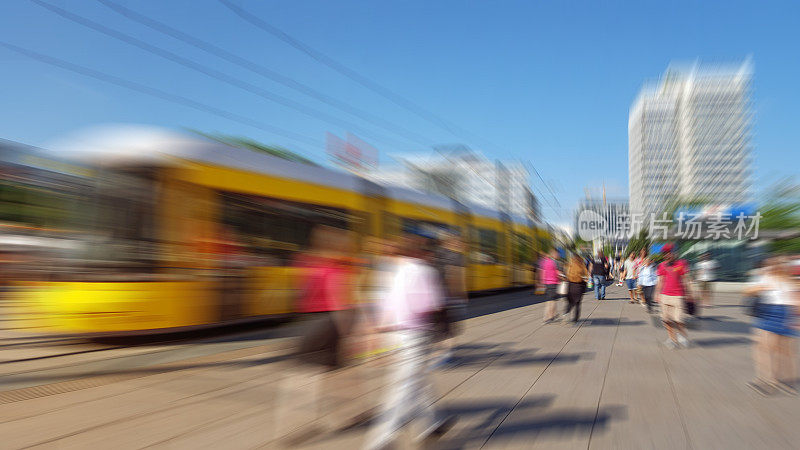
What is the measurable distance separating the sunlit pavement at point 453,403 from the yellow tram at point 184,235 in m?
0.68

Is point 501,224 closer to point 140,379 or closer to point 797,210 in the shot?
point 140,379

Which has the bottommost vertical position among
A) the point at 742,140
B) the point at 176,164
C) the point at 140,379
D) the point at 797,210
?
the point at 140,379

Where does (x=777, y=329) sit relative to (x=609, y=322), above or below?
above

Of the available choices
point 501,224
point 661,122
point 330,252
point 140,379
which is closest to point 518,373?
point 330,252

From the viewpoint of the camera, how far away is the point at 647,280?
15.1 meters

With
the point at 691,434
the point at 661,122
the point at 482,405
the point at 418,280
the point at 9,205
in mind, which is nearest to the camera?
the point at 418,280

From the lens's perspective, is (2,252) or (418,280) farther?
(2,252)

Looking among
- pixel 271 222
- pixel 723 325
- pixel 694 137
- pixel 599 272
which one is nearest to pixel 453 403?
pixel 271 222

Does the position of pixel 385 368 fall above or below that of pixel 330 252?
below

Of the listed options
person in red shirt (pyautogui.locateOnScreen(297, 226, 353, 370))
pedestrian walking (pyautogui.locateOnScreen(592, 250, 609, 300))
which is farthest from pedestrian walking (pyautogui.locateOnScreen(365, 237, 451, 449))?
pedestrian walking (pyautogui.locateOnScreen(592, 250, 609, 300))

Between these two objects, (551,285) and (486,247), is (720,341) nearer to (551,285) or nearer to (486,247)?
(551,285)

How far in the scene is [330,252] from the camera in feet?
15.8

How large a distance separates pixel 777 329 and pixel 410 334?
428 centimetres

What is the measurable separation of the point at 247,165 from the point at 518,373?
225 inches
